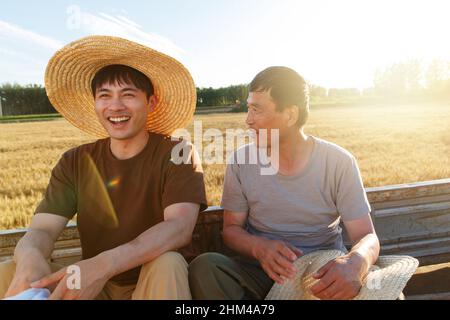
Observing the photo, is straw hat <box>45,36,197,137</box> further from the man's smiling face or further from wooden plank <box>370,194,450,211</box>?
wooden plank <box>370,194,450,211</box>

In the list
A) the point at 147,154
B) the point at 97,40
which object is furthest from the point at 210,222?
the point at 97,40

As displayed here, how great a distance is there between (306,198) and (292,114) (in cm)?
53

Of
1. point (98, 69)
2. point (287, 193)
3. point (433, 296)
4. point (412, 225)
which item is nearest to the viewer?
point (287, 193)

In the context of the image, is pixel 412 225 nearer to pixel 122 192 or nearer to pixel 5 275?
pixel 122 192

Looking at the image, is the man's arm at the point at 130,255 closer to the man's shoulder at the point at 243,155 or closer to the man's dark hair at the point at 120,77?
the man's shoulder at the point at 243,155

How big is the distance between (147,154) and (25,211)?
3.26m

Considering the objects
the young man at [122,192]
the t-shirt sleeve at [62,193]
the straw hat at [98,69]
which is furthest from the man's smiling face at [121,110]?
the t-shirt sleeve at [62,193]

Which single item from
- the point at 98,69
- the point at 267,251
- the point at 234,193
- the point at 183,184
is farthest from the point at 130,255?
the point at 98,69

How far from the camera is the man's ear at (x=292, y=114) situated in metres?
2.76

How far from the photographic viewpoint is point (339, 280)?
7.05ft

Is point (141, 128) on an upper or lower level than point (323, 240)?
upper
